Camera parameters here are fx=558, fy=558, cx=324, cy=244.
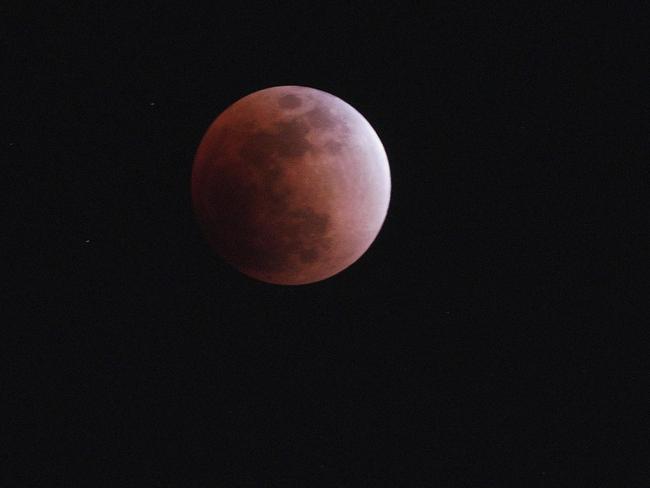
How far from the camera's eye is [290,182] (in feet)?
12.0

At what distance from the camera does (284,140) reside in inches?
145

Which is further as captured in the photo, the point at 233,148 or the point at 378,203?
the point at 378,203

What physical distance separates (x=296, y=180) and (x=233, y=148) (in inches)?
19.7

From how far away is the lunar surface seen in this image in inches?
145

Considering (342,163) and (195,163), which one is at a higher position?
(195,163)

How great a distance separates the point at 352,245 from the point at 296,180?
70cm

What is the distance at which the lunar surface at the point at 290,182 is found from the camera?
3.67 metres

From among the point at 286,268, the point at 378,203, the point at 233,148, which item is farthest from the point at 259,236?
the point at 378,203

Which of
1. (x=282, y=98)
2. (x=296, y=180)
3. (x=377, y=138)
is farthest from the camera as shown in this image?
(x=377, y=138)

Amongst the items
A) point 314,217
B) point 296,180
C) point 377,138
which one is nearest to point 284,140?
point 296,180

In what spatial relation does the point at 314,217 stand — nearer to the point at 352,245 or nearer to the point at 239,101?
the point at 352,245

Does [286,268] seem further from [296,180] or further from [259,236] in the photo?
[296,180]

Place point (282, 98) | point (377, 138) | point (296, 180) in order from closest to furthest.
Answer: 1. point (296, 180)
2. point (282, 98)
3. point (377, 138)

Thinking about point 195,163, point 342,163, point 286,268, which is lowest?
point 286,268
